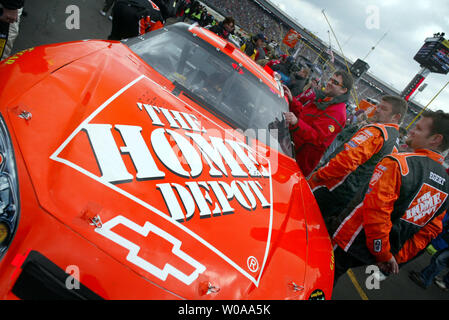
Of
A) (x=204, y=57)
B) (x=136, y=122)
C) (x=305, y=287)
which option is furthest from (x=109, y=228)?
(x=204, y=57)

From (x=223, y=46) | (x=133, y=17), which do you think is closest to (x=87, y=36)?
(x=133, y=17)

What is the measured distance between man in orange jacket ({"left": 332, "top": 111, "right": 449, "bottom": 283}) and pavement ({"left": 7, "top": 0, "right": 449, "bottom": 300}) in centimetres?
129

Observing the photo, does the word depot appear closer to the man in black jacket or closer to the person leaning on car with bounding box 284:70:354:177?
the person leaning on car with bounding box 284:70:354:177

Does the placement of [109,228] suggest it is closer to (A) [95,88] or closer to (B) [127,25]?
(A) [95,88]

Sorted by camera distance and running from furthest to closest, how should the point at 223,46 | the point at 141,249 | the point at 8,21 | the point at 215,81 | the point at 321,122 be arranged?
the point at 321,122 < the point at 223,46 < the point at 8,21 < the point at 215,81 < the point at 141,249

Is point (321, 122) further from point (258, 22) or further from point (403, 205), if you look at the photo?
point (258, 22)

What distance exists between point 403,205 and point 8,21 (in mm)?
3912

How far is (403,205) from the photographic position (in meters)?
1.96

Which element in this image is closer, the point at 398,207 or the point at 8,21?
the point at 398,207

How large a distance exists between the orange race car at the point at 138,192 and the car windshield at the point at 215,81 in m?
0.02

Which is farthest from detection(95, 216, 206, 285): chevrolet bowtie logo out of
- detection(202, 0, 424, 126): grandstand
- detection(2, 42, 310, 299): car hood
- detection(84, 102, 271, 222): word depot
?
detection(202, 0, 424, 126): grandstand

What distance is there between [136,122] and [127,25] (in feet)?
10.4

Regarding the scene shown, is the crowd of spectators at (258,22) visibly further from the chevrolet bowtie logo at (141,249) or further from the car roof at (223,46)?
the chevrolet bowtie logo at (141,249)

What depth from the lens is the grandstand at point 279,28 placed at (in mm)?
34219
